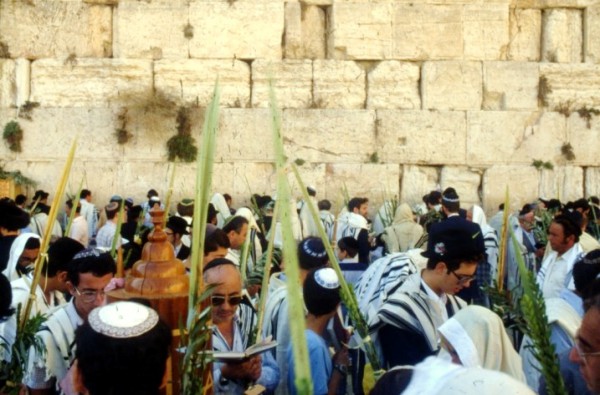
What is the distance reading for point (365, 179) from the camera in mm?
14914

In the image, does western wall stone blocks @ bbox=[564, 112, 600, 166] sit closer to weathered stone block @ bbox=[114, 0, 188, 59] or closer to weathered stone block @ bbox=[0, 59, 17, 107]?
weathered stone block @ bbox=[114, 0, 188, 59]

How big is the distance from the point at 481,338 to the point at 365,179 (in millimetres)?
11633

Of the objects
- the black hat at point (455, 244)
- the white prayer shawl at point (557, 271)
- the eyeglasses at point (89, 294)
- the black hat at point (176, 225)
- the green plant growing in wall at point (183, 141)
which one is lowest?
the white prayer shawl at point (557, 271)

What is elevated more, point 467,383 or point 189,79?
point 189,79

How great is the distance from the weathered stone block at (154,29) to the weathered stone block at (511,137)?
4.79m

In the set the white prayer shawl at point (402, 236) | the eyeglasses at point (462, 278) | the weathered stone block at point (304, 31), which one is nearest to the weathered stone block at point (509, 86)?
the weathered stone block at point (304, 31)

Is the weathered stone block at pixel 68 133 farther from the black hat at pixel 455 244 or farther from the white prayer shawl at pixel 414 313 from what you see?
the white prayer shawl at pixel 414 313

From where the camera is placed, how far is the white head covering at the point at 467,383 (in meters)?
1.86

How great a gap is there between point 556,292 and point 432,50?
31.5 ft

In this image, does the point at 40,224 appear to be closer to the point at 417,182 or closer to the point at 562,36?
the point at 417,182

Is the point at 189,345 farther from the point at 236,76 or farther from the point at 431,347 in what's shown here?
the point at 236,76

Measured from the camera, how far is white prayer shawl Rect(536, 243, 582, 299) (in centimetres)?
628

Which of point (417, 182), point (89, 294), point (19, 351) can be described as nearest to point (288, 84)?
point (417, 182)

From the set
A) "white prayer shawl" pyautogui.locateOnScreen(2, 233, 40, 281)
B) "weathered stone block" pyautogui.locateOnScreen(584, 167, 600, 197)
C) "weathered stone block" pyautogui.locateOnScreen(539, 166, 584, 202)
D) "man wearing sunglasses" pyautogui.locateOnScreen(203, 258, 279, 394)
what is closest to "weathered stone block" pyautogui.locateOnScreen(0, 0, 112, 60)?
"weathered stone block" pyautogui.locateOnScreen(539, 166, 584, 202)
